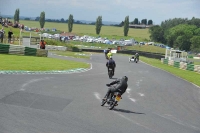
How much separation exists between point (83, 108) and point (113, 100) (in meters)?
1.30

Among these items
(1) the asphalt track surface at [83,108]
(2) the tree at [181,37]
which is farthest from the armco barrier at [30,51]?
(2) the tree at [181,37]

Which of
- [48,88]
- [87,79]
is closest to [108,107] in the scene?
[48,88]

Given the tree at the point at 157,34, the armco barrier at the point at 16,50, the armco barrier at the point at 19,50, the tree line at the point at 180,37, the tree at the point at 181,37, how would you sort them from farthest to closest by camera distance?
the tree at the point at 157,34 → the tree at the point at 181,37 → the tree line at the point at 180,37 → the armco barrier at the point at 16,50 → the armco barrier at the point at 19,50

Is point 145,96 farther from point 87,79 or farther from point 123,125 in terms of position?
point 123,125

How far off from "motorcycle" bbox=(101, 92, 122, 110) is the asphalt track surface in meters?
0.27

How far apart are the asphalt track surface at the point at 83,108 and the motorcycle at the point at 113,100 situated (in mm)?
269

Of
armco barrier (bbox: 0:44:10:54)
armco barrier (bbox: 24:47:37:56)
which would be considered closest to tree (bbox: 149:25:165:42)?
armco barrier (bbox: 24:47:37:56)

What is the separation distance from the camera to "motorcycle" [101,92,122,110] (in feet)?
49.7

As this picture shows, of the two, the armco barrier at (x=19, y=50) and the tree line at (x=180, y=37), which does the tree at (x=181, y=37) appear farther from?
the armco barrier at (x=19, y=50)

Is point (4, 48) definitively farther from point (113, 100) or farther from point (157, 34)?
point (157, 34)

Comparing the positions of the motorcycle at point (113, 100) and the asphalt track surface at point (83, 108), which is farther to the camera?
the motorcycle at point (113, 100)

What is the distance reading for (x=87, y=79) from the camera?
81.3 ft

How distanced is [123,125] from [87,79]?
12.1m

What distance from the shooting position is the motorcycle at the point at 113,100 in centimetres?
1514
